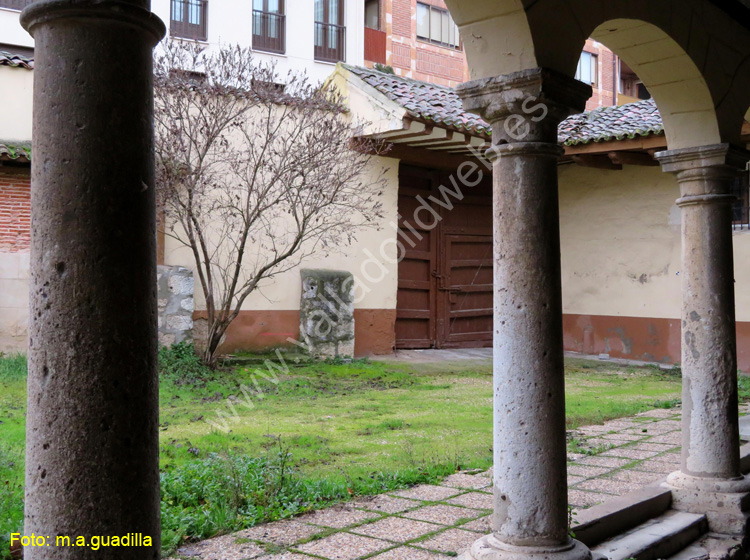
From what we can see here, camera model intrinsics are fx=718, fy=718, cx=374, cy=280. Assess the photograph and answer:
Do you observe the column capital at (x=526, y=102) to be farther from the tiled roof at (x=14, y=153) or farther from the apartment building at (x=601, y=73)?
the apartment building at (x=601, y=73)

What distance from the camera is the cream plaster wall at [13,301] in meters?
9.00

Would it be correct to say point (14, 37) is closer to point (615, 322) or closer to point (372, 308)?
point (372, 308)

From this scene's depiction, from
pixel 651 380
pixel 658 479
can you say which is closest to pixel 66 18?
pixel 658 479

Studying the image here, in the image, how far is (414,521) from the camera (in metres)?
3.64

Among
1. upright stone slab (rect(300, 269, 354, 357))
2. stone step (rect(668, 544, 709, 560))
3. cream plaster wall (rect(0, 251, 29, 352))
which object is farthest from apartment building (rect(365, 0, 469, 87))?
stone step (rect(668, 544, 709, 560))

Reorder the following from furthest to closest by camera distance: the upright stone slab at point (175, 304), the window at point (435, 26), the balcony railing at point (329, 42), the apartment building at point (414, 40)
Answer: the window at point (435, 26) < the apartment building at point (414, 40) < the balcony railing at point (329, 42) < the upright stone slab at point (175, 304)

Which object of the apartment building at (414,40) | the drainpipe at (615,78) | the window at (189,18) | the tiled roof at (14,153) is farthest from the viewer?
the drainpipe at (615,78)

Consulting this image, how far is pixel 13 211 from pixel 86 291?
8382 mm

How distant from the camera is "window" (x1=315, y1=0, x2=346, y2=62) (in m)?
18.1

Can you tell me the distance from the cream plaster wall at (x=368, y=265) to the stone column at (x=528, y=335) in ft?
26.5

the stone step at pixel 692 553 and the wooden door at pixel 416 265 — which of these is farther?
the wooden door at pixel 416 265

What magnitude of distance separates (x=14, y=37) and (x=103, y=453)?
50.0 ft

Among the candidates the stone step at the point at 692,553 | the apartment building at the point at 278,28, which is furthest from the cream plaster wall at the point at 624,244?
the stone step at the point at 692,553

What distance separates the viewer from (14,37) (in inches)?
563
